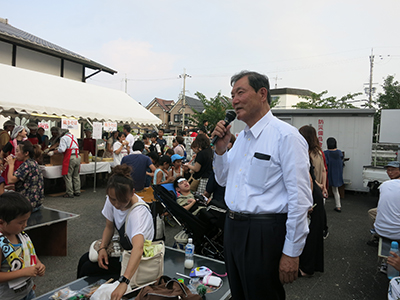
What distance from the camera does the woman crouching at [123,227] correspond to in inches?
88.2

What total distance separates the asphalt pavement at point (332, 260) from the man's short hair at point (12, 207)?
5.64 feet

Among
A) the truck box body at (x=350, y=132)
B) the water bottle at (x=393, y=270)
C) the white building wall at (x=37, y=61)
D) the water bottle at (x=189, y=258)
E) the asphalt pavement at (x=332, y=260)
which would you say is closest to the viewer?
the water bottle at (x=189, y=258)

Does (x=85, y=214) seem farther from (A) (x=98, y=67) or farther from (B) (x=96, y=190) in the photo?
(A) (x=98, y=67)

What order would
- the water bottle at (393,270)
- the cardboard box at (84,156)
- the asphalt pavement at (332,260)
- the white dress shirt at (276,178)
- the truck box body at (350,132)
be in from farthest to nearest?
the cardboard box at (84,156)
the truck box body at (350,132)
the asphalt pavement at (332,260)
the water bottle at (393,270)
the white dress shirt at (276,178)

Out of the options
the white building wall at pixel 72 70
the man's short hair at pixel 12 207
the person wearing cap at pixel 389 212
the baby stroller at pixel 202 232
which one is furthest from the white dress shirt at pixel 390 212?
the white building wall at pixel 72 70

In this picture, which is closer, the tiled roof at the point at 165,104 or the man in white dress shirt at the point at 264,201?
the man in white dress shirt at the point at 264,201

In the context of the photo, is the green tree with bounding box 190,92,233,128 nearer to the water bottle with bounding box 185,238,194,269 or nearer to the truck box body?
the truck box body

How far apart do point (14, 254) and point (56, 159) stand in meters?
6.44

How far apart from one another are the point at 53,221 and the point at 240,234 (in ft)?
10.6

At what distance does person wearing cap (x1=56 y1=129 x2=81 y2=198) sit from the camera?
7.70m

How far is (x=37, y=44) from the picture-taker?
37.6 feet

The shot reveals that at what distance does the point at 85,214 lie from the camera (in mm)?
6383

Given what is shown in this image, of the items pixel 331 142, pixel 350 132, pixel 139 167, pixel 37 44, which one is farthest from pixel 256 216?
pixel 37 44

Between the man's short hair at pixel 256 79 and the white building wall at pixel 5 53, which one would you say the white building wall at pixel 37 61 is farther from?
the man's short hair at pixel 256 79
